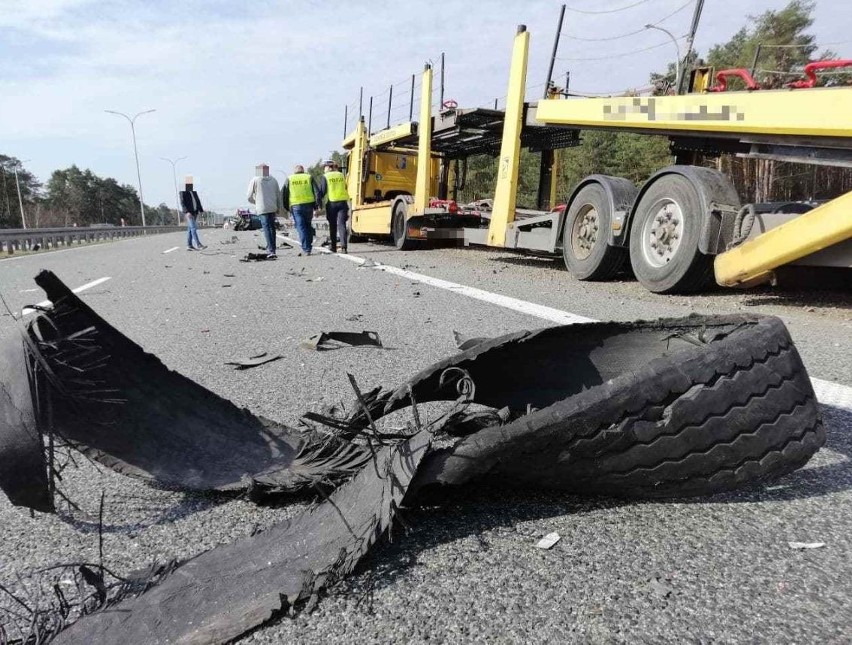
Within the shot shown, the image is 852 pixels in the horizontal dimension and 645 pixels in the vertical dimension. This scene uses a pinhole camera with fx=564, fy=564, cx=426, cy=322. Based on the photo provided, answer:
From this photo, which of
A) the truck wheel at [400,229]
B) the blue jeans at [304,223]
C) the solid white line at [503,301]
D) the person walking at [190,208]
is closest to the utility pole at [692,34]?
the solid white line at [503,301]

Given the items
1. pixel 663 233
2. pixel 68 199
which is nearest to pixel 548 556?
pixel 663 233

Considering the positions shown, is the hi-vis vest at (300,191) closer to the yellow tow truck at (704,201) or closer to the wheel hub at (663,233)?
the yellow tow truck at (704,201)

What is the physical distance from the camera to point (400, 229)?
12.9 m

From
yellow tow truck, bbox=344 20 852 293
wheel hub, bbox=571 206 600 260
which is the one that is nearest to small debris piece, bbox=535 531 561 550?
yellow tow truck, bbox=344 20 852 293

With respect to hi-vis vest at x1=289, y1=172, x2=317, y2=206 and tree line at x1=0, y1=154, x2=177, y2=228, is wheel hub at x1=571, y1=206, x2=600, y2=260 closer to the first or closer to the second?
hi-vis vest at x1=289, y1=172, x2=317, y2=206

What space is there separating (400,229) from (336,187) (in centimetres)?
185

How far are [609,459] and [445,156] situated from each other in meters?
12.9

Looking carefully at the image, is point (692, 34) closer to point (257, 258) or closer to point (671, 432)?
point (671, 432)

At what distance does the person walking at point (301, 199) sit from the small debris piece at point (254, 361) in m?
9.13

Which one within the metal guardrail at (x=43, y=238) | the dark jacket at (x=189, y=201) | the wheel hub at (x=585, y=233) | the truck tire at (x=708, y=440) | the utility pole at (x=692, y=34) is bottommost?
the metal guardrail at (x=43, y=238)

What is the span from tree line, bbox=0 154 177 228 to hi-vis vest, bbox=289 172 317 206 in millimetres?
53356

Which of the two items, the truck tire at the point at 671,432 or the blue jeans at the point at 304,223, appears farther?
the blue jeans at the point at 304,223

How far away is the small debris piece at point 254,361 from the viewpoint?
9.62 feet

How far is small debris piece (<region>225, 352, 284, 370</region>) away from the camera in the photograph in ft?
9.62
